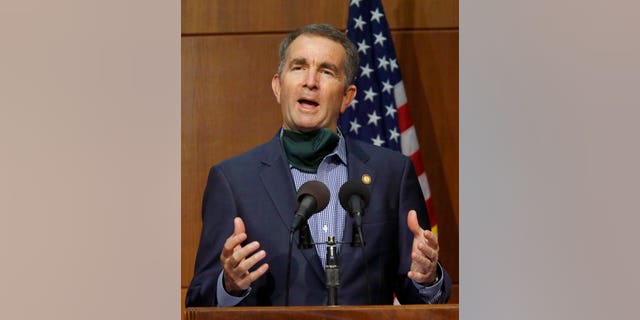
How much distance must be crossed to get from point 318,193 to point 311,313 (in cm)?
41

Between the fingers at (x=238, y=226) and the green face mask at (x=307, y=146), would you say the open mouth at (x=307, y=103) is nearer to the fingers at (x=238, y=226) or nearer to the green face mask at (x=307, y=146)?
the green face mask at (x=307, y=146)

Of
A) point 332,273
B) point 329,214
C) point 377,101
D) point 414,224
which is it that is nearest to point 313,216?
point 329,214

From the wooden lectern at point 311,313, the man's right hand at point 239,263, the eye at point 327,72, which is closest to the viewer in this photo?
the wooden lectern at point 311,313

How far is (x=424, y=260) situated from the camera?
327 cm

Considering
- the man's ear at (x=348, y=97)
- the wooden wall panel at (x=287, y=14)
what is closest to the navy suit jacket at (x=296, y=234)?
the man's ear at (x=348, y=97)

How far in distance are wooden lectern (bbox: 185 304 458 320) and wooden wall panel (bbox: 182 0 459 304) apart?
359 mm

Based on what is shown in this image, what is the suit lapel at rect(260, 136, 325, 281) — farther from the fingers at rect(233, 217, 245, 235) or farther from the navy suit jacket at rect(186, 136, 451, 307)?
the fingers at rect(233, 217, 245, 235)

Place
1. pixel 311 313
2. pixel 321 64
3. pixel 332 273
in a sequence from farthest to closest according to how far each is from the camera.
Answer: pixel 321 64 → pixel 332 273 → pixel 311 313

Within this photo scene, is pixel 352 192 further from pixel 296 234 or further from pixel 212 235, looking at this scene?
pixel 212 235

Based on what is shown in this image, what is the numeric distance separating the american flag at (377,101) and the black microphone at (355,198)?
16 cm

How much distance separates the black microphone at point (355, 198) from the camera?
10.8ft

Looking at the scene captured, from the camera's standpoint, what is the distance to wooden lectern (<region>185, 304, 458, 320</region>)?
117 inches
